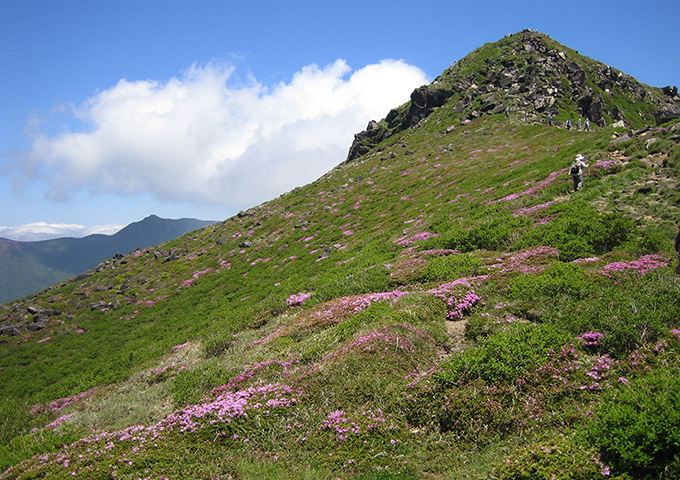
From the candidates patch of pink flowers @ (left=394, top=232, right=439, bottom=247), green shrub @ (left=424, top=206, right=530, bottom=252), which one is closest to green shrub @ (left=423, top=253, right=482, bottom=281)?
green shrub @ (left=424, top=206, right=530, bottom=252)

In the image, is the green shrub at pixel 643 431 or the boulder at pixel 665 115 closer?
the green shrub at pixel 643 431

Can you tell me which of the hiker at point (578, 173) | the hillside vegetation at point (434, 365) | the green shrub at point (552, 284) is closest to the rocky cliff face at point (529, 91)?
the hiker at point (578, 173)

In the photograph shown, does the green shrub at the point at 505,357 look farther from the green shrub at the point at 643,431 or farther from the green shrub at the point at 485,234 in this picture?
the green shrub at the point at 485,234

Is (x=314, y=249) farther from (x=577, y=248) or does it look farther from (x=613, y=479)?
(x=613, y=479)

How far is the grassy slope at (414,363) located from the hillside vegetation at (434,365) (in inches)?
2.2

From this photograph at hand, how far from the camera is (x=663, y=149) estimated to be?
19.6 meters

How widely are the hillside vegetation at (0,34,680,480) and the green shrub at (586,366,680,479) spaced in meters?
0.03

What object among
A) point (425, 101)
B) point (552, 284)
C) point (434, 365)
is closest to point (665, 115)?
point (552, 284)

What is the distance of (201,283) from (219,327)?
17917 mm

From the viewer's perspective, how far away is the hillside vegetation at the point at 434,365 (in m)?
6.32

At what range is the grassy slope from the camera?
262 inches

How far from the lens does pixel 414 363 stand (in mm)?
9305

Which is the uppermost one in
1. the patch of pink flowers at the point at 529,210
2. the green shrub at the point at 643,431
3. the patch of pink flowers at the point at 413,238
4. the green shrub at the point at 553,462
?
the patch of pink flowers at the point at 529,210

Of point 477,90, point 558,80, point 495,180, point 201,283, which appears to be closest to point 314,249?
point 201,283
